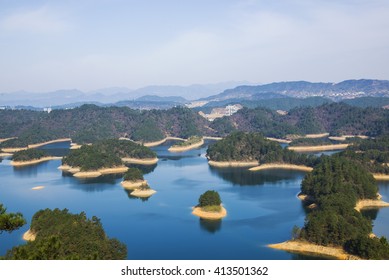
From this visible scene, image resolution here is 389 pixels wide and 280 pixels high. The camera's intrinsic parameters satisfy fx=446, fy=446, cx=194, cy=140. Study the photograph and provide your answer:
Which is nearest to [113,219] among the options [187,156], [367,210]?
[367,210]

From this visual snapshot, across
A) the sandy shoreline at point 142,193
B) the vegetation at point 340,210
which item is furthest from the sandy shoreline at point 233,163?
the sandy shoreline at point 142,193

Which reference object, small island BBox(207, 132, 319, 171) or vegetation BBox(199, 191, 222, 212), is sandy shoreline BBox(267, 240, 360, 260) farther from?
small island BBox(207, 132, 319, 171)

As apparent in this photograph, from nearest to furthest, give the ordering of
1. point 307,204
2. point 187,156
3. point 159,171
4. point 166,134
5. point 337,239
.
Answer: point 337,239 < point 307,204 < point 159,171 < point 187,156 < point 166,134

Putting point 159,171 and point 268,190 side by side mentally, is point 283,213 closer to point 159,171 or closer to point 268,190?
point 268,190

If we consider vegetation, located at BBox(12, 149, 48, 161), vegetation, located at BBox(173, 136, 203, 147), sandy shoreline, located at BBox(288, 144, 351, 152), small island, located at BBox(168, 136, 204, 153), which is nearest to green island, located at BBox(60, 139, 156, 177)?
vegetation, located at BBox(12, 149, 48, 161)

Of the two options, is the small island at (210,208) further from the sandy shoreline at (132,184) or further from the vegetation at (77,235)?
the sandy shoreline at (132,184)

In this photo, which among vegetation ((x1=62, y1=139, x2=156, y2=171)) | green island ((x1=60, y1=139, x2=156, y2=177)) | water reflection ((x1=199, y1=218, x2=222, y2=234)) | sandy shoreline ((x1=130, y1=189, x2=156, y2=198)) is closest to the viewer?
water reflection ((x1=199, y1=218, x2=222, y2=234))
